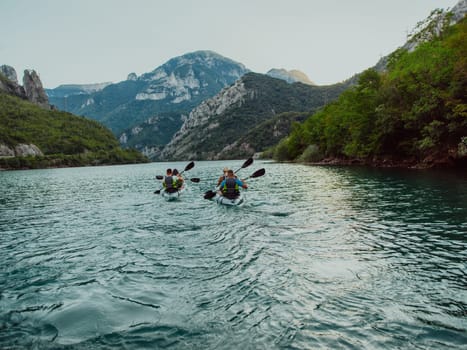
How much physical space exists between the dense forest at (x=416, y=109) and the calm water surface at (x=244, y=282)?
25.7m

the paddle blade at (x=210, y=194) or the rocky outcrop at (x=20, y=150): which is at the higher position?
the rocky outcrop at (x=20, y=150)

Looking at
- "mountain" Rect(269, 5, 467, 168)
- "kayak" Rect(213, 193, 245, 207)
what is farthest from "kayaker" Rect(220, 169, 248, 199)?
"mountain" Rect(269, 5, 467, 168)

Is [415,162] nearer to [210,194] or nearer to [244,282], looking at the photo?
[210,194]

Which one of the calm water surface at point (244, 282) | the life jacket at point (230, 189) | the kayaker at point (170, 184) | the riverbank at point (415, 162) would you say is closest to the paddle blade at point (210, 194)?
the life jacket at point (230, 189)

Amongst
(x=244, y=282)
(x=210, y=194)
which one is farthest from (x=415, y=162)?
(x=244, y=282)

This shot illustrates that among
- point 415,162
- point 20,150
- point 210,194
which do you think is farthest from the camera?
point 20,150

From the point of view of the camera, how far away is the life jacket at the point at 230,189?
21.4 m

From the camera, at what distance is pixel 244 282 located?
8383mm

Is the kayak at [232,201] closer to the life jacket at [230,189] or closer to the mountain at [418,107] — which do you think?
the life jacket at [230,189]

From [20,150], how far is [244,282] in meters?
193

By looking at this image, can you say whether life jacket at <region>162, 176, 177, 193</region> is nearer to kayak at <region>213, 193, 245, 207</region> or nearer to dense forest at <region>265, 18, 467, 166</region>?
kayak at <region>213, 193, 245, 207</region>

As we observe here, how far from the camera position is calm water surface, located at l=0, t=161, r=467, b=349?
587 centimetres

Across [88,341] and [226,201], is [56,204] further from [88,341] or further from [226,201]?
[88,341]

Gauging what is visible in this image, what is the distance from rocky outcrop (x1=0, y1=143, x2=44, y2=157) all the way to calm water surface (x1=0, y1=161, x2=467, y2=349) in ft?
565
